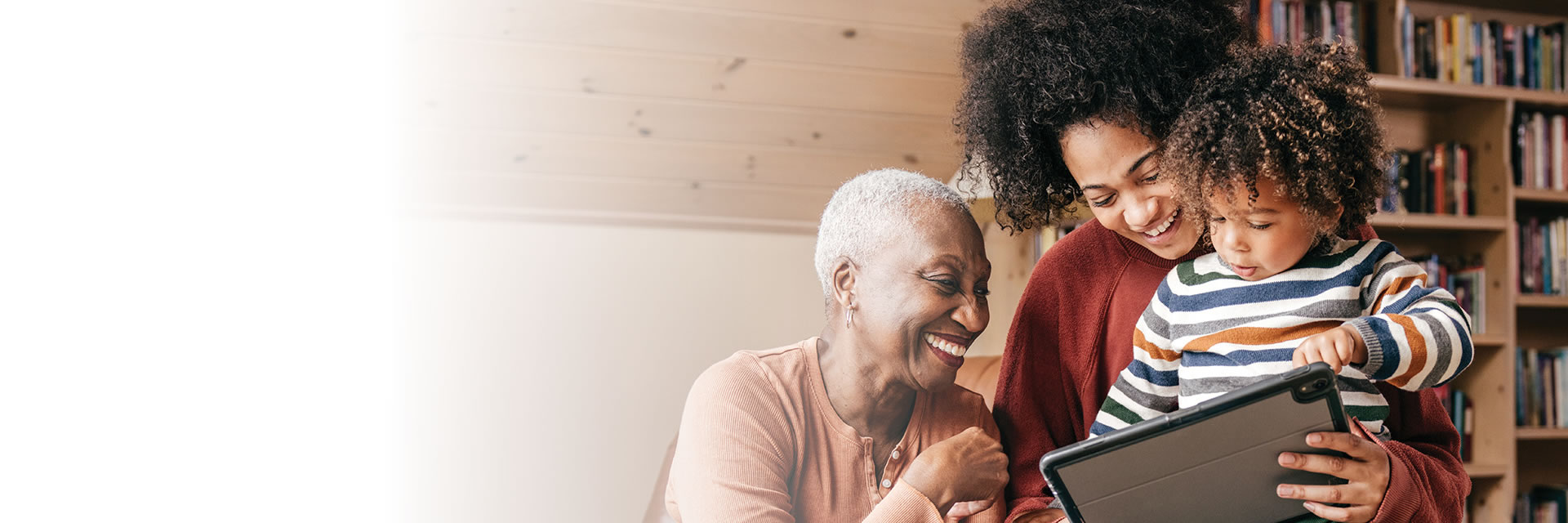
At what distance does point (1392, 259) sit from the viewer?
832 mm

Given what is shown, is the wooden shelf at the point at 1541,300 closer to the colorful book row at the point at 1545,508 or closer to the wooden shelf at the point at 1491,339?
the wooden shelf at the point at 1491,339

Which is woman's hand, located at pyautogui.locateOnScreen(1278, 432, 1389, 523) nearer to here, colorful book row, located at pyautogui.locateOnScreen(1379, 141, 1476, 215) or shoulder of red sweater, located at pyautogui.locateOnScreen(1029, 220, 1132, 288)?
shoulder of red sweater, located at pyautogui.locateOnScreen(1029, 220, 1132, 288)

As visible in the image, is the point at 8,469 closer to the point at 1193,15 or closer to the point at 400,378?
the point at 400,378

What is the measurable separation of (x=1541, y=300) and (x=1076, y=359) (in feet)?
7.99

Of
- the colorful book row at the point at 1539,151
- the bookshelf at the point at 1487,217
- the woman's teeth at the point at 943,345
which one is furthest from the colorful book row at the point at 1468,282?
the woman's teeth at the point at 943,345

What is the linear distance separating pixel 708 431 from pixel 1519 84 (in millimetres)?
2904

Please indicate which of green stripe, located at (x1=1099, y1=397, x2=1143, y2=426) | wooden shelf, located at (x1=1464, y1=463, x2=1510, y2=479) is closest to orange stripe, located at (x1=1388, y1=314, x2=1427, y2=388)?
green stripe, located at (x1=1099, y1=397, x2=1143, y2=426)

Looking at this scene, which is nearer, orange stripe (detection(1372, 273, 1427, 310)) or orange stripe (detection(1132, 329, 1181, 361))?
orange stripe (detection(1372, 273, 1427, 310))

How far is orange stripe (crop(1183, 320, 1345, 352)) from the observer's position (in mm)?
814

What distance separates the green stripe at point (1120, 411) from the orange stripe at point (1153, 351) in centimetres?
6

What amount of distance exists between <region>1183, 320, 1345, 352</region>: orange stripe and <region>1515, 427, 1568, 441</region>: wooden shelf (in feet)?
8.17

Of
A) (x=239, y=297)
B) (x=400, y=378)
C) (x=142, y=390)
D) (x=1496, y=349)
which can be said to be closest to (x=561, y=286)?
(x=400, y=378)

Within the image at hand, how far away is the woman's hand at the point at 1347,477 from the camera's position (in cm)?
75

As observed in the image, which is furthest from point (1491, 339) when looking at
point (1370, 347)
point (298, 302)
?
point (298, 302)
